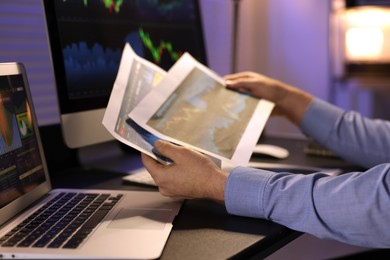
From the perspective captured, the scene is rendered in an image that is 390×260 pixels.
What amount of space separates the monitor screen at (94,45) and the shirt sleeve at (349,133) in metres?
0.38

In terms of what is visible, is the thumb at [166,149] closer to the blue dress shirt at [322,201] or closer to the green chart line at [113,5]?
the blue dress shirt at [322,201]

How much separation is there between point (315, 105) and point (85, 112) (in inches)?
22.7

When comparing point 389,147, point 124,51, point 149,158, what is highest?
point 124,51

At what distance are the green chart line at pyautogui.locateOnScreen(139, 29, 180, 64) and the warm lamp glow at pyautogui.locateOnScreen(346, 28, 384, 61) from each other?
1.05 m

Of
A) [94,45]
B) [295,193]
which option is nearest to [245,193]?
[295,193]

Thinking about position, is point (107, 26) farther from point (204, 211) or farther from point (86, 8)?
point (204, 211)

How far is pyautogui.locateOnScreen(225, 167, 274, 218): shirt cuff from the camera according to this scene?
2.53 ft

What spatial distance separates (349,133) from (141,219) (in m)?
0.64

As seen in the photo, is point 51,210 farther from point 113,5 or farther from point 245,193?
point 113,5

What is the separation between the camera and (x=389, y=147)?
116 centimetres

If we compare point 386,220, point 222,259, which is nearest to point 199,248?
point 222,259

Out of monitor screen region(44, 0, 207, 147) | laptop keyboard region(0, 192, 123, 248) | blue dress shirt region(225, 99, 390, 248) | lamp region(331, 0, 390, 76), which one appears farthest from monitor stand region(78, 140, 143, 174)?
lamp region(331, 0, 390, 76)

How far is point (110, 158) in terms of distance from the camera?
50.6 inches

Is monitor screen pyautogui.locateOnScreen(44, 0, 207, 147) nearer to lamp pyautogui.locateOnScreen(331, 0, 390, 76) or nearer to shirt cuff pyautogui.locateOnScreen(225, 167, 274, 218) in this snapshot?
shirt cuff pyautogui.locateOnScreen(225, 167, 274, 218)
